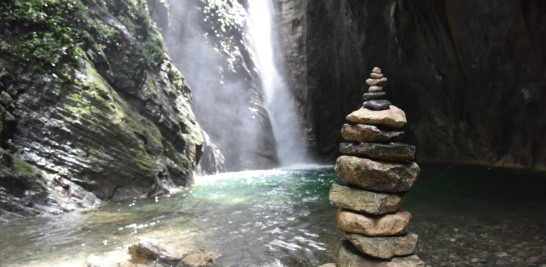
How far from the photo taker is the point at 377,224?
390cm

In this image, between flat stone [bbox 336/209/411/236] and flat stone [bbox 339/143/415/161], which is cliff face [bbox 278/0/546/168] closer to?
flat stone [bbox 339/143/415/161]

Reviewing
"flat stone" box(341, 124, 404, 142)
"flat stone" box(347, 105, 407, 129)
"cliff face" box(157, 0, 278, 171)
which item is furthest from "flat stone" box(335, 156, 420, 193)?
"cliff face" box(157, 0, 278, 171)

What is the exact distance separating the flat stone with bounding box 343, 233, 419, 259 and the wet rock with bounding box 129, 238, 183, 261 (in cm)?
253

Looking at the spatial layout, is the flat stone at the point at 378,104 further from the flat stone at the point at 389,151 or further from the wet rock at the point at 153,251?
the wet rock at the point at 153,251

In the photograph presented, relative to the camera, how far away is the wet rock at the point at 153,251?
4.86 meters

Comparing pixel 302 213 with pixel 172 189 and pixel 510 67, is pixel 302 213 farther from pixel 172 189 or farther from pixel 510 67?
pixel 510 67

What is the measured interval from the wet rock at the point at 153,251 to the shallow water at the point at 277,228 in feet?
0.85

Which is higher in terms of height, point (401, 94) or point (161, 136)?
point (401, 94)

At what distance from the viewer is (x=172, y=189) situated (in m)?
11.3

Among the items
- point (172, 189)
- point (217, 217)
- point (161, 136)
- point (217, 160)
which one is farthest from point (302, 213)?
point (217, 160)

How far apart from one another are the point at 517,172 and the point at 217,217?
9.86 meters

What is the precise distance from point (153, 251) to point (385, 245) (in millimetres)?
3064

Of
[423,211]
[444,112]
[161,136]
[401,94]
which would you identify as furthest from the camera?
[401,94]

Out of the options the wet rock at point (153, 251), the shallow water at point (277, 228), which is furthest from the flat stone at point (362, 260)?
the wet rock at point (153, 251)
